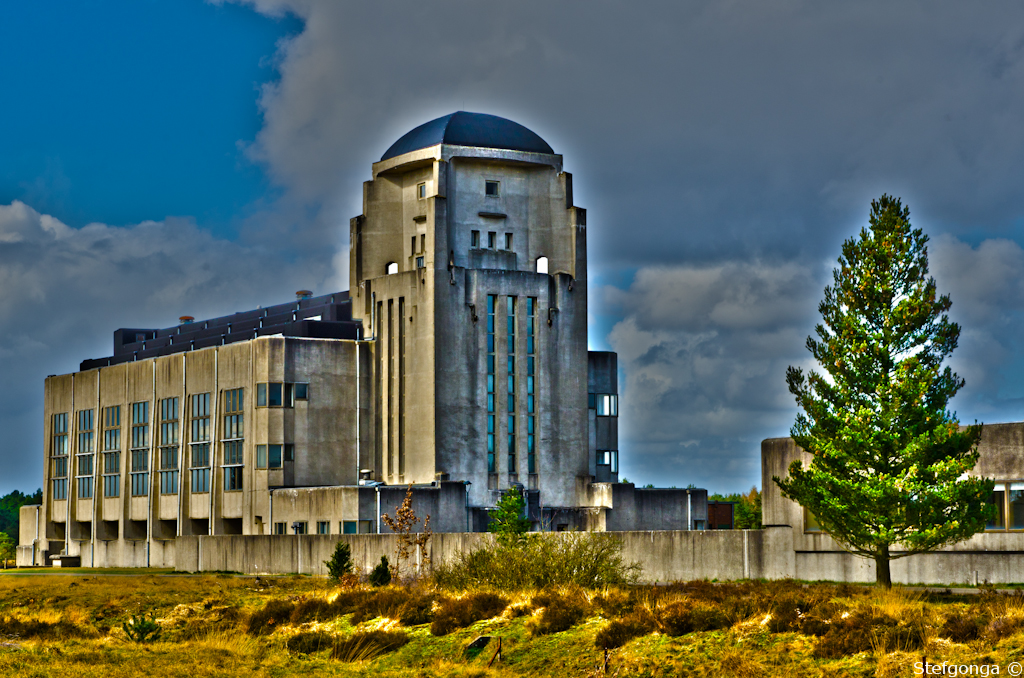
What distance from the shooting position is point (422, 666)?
34312 millimetres

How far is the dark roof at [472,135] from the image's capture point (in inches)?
3600

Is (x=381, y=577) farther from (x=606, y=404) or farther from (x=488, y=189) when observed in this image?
(x=606, y=404)

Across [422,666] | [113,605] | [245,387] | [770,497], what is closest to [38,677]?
[422,666]

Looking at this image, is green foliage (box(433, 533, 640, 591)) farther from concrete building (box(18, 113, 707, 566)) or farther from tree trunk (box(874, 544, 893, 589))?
concrete building (box(18, 113, 707, 566))

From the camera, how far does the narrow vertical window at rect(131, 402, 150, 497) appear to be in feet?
327

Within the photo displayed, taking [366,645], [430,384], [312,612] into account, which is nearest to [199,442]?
[430,384]

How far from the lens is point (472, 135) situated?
91.8m

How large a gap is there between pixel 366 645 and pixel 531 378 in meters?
54.9

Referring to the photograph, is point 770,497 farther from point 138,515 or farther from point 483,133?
point 138,515

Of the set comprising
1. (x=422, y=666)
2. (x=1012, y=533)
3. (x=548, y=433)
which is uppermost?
(x=548, y=433)

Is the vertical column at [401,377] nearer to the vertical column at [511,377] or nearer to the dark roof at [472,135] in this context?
the vertical column at [511,377]

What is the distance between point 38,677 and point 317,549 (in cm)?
→ 3390

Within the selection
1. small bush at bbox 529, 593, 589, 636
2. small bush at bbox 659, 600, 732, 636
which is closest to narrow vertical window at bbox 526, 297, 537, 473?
small bush at bbox 529, 593, 589, 636

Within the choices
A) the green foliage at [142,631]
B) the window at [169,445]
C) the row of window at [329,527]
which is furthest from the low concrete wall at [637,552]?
the window at [169,445]
